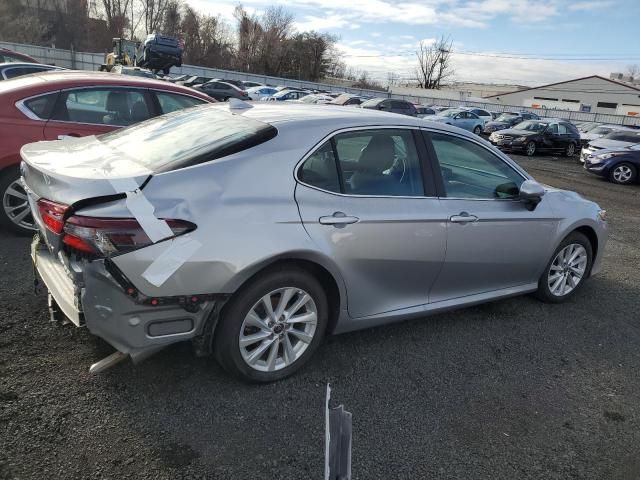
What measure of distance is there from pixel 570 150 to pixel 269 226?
2240cm

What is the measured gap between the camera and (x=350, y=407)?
2.95 m

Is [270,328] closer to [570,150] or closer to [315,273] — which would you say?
[315,273]

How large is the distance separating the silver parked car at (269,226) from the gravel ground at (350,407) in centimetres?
31

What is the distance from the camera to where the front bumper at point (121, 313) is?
249 centimetres

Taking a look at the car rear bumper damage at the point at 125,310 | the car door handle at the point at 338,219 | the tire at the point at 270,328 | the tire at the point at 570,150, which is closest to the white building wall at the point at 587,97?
the tire at the point at 570,150

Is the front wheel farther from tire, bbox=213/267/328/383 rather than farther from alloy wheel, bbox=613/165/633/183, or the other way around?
tire, bbox=213/267/328/383

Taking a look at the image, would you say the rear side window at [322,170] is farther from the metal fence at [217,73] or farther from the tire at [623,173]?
the metal fence at [217,73]

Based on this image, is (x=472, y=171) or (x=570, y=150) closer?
(x=472, y=171)

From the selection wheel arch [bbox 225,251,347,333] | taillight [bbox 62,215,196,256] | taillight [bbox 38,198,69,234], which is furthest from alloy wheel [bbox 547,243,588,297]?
taillight [bbox 38,198,69,234]

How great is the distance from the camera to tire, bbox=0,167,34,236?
484cm

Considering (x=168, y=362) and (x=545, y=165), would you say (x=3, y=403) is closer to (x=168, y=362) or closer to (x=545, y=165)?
(x=168, y=362)

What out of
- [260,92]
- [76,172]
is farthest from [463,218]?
[260,92]

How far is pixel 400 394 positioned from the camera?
3137mm

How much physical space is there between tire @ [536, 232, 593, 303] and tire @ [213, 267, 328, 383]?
2461 mm
